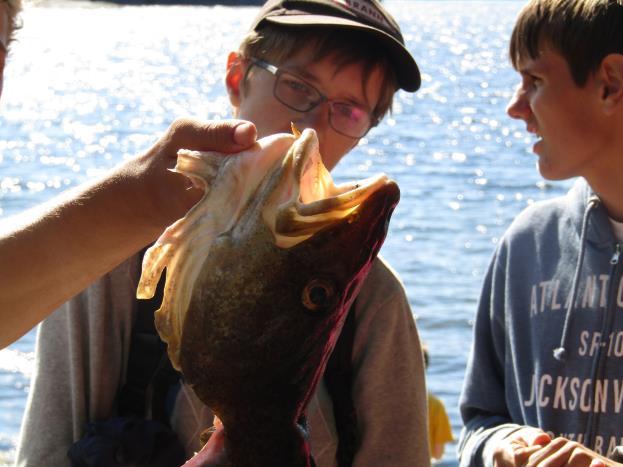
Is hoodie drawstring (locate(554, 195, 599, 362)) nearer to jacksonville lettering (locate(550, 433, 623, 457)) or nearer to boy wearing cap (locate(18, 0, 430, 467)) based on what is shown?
jacksonville lettering (locate(550, 433, 623, 457))

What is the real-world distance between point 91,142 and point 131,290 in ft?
69.9

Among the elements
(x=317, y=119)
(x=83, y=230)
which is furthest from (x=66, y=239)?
(x=317, y=119)

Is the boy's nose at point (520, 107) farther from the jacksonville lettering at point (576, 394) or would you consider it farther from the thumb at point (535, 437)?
the thumb at point (535, 437)

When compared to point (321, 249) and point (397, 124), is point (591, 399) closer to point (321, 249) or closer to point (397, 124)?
point (321, 249)

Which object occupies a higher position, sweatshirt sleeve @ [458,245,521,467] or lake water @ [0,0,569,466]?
sweatshirt sleeve @ [458,245,521,467]

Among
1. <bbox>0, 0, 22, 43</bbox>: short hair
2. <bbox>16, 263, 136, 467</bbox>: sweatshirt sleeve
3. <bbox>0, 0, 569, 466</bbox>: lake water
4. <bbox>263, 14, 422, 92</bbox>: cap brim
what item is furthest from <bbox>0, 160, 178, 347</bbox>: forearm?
<bbox>0, 0, 569, 466</bbox>: lake water

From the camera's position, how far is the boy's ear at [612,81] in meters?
4.07

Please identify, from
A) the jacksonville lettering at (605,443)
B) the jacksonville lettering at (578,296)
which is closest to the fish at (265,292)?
the jacksonville lettering at (605,443)

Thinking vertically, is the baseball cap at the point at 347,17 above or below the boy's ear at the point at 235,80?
above

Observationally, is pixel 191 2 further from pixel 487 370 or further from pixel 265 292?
pixel 265 292

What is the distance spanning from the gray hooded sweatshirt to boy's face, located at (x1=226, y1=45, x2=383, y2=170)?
110 centimetres

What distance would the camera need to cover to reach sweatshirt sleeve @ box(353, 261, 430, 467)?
3.14 metres

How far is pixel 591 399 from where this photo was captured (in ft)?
12.5

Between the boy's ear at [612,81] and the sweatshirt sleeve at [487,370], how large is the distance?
0.75 metres
